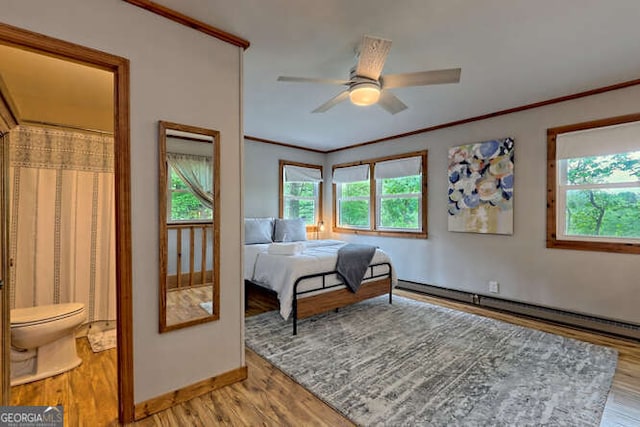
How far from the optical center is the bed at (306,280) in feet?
9.81

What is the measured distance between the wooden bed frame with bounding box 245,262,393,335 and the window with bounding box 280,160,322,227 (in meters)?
2.18

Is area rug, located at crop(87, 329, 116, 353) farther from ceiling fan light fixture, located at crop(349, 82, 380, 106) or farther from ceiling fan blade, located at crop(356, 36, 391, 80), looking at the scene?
ceiling fan blade, located at crop(356, 36, 391, 80)

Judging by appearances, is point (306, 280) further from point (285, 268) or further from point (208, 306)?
point (208, 306)

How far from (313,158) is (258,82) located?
10.2ft

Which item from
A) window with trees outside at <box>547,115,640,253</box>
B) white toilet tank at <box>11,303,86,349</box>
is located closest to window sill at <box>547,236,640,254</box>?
window with trees outside at <box>547,115,640,253</box>

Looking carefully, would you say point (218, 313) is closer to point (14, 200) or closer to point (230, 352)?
point (230, 352)

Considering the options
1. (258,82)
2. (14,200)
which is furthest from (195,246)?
(14,200)

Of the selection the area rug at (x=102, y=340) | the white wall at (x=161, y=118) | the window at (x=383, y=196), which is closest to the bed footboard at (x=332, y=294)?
the white wall at (x=161, y=118)

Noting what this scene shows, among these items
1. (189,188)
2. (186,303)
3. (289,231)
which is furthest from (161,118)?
(289,231)

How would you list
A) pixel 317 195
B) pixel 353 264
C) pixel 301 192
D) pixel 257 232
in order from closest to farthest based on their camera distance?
1. pixel 353 264
2. pixel 257 232
3. pixel 301 192
4. pixel 317 195

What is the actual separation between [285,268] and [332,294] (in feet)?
2.01

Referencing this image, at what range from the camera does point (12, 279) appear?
2.62m

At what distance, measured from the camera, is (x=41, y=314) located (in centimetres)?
232

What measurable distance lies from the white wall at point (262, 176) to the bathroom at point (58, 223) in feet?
7.47
